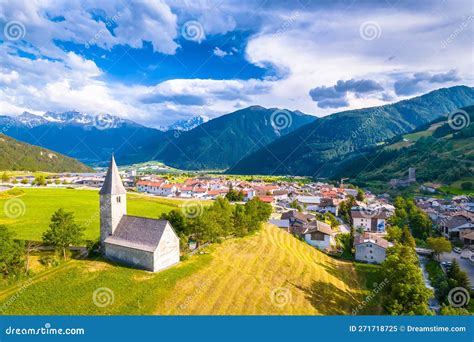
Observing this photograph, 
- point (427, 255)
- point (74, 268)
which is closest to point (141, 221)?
point (74, 268)

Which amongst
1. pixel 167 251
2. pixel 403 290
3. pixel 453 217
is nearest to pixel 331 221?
pixel 453 217

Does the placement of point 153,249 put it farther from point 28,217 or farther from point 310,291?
point 28,217

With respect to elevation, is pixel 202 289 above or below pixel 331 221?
below
